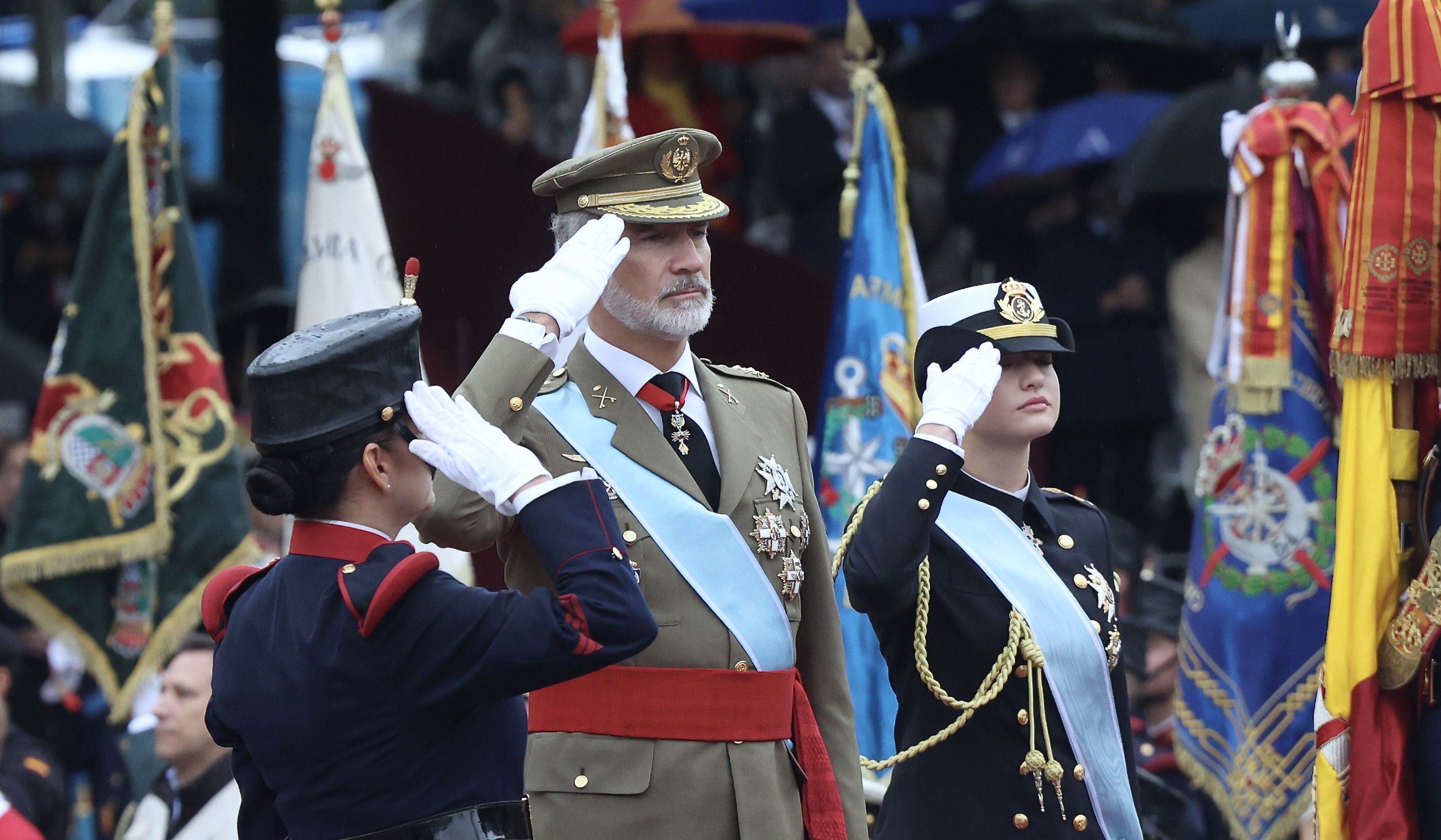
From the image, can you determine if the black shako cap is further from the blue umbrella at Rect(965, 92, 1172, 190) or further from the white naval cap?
the blue umbrella at Rect(965, 92, 1172, 190)

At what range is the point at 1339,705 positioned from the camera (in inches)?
175

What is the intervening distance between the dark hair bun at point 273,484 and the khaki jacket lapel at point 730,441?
0.99m

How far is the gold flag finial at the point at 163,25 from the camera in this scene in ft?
23.3

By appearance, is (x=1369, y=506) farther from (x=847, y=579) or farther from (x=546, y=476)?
(x=546, y=476)

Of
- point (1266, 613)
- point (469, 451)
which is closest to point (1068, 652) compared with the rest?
point (469, 451)

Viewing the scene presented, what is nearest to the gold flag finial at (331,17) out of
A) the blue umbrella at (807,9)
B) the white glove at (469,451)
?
the blue umbrella at (807,9)

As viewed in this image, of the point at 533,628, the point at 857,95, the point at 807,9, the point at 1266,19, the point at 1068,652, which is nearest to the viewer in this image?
the point at 533,628

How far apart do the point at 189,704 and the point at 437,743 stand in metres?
3.17

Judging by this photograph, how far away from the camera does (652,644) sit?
3740 mm

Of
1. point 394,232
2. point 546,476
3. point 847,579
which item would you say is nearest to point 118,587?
point 394,232

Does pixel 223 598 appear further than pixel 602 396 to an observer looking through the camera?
No

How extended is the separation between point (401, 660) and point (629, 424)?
98cm

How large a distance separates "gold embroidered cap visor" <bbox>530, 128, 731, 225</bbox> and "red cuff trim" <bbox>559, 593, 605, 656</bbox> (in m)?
1.11

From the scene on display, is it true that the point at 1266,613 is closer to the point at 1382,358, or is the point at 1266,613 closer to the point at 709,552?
the point at 1382,358
